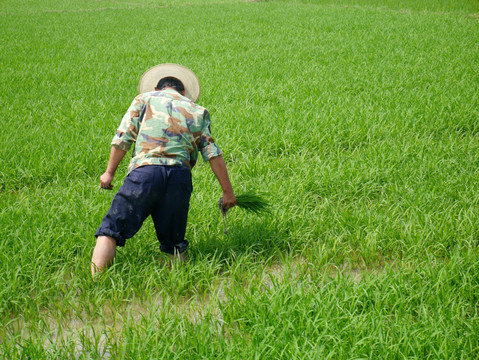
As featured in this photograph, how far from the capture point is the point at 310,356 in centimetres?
186

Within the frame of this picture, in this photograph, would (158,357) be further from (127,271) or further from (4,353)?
(127,271)

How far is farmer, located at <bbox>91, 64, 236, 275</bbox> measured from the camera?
2434 mm

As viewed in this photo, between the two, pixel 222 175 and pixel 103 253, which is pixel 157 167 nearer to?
pixel 222 175

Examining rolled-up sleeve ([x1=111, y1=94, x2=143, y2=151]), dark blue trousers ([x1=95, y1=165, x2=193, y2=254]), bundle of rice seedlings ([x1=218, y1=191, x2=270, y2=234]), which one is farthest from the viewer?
bundle of rice seedlings ([x1=218, y1=191, x2=270, y2=234])

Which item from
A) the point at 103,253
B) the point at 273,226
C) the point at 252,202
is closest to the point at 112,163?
the point at 103,253

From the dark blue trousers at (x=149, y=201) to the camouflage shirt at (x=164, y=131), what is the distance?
0.21 feet

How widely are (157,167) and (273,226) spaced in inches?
38.9

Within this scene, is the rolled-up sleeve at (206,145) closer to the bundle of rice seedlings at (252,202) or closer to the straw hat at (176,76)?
the straw hat at (176,76)

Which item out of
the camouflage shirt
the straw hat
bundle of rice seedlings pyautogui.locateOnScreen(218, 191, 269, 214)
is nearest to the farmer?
the camouflage shirt

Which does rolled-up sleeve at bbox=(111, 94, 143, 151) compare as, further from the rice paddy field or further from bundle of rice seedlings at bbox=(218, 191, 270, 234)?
bundle of rice seedlings at bbox=(218, 191, 270, 234)

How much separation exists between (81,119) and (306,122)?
8.82 feet

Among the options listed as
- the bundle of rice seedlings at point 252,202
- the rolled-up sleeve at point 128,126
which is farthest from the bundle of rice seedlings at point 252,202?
the rolled-up sleeve at point 128,126

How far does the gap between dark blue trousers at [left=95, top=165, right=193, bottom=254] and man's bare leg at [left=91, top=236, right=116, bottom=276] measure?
0.03 meters

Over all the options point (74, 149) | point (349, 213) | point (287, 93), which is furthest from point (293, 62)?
point (349, 213)
